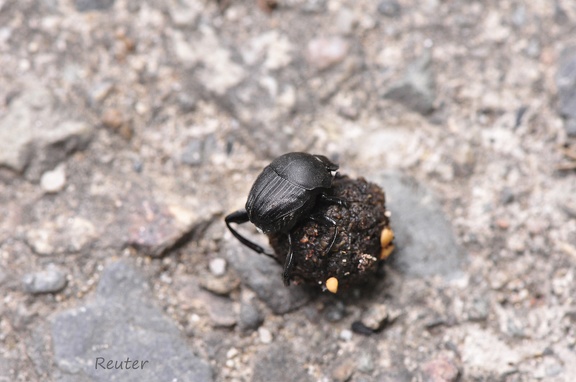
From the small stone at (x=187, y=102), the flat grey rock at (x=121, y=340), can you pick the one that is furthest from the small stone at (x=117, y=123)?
the flat grey rock at (x=121, y=340)

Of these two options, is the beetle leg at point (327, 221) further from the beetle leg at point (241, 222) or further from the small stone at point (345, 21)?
the small stone at point (345, 21)

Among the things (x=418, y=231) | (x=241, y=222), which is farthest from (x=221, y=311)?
(x=418, y=231)

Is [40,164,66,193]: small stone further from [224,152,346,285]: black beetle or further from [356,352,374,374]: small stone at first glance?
[356,352,374,374]: small stone

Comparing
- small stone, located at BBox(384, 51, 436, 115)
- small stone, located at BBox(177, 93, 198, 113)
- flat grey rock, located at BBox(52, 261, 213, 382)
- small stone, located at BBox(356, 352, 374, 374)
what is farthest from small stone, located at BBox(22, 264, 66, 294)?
small stone, located at BBox(384, 51, 436, 115)

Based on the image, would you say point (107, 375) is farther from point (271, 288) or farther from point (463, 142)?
point (463, 142)

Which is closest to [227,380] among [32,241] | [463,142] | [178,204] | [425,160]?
[178,204]
